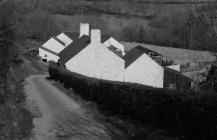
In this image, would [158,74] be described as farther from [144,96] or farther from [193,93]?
[193,93]

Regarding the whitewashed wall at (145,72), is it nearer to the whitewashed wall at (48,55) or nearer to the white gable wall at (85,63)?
the white gable wall at (85,63)

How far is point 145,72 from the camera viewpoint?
1597 inches

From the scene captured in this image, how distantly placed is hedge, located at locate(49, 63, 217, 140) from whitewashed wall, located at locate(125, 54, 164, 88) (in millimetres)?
17204

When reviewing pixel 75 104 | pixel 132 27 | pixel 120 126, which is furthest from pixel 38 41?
pixel 120 126

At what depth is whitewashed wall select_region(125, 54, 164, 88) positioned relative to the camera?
132 ft

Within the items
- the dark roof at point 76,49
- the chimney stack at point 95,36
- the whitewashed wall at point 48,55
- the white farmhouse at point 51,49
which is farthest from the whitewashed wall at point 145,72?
the whitewashed wall at point 48,55

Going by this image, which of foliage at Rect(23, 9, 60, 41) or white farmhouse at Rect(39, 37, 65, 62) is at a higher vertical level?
foliage at Rect(23, 9, 60, 41)

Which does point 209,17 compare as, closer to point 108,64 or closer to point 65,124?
point 65,124

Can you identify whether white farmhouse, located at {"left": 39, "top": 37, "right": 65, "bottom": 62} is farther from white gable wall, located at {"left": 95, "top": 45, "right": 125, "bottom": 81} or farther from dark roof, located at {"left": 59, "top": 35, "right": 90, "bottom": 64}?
white gable wall, located at {"left": 95, "top": 45, "right": 125, "bottom": 81}

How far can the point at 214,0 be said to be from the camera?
34.1 feet

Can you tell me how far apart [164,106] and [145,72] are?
85.4ft

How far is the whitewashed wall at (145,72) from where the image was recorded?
4022cm

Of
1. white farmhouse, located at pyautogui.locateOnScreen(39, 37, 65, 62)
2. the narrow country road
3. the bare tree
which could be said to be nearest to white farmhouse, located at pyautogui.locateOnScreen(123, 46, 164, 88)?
the narrow country road

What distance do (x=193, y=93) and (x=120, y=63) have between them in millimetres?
27973
